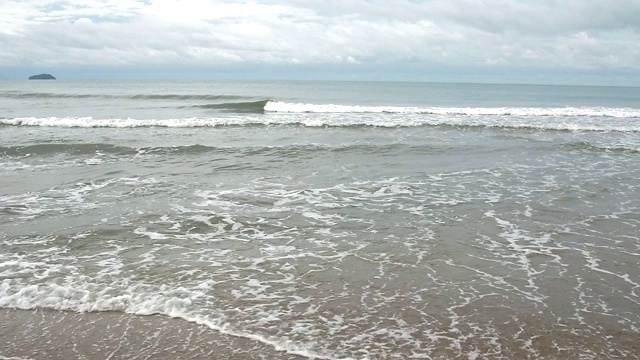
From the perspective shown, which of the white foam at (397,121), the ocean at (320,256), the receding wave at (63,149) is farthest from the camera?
the white foam at (397,121)

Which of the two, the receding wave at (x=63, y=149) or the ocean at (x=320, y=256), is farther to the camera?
the receding wave at (x=63, y=149)

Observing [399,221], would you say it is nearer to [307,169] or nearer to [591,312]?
[591,312]

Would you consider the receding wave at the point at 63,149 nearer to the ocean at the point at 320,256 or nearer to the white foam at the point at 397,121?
the ocean at the point at 320,256

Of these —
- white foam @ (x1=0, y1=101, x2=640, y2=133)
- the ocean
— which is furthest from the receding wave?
white foam @ (x1=0, y1=101, x2=640, y2=133)

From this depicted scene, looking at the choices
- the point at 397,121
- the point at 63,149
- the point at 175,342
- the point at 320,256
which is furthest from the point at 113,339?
the point at 397,121

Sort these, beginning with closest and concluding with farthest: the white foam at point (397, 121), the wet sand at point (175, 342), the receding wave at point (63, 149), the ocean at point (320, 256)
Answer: the wet sand at point (175, 342)
the ocean at point (320, 256)
the receding wave at point (63, 149)
the white foam at point (397, 121)

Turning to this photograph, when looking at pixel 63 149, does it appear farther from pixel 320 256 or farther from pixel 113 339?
pixel 113 339

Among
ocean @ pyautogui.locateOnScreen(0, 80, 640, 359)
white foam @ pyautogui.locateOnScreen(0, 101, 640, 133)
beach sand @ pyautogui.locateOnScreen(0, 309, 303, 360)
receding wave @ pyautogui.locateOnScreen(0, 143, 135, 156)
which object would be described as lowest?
beach sand @ pyautogui.locateOnScreen(0, 309, 303, 360)

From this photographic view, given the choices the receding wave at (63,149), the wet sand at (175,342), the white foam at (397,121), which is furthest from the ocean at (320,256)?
the white foam at (397,121)

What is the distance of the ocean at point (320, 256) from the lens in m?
5.41

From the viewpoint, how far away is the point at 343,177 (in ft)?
45.4

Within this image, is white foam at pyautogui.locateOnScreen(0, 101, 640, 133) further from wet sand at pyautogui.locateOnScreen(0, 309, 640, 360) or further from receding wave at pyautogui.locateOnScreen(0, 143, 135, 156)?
wet sand at pyautogui.locateOnScreen(0, 309, 640, 360)

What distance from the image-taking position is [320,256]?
7.86 meters

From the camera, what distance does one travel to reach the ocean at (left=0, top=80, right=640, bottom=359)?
5410mm
